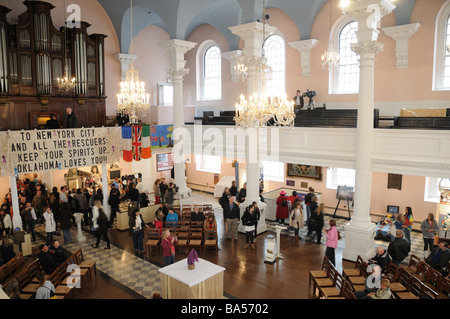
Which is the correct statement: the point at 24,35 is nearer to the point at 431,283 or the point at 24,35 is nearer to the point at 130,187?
the point at 130,187

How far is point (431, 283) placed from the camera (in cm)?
784

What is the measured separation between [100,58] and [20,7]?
11.7 ft

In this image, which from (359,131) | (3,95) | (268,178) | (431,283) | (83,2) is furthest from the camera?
(268,178)

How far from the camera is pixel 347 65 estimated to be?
15.1m

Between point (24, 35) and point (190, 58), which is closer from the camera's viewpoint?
point (24, 35)

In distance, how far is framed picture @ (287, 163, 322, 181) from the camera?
15.8 meters

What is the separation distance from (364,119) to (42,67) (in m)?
12.0

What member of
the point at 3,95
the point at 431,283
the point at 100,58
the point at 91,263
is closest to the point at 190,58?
the point at 100,58

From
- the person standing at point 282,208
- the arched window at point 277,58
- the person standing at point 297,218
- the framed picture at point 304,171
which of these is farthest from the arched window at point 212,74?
the person standing at point 297,218

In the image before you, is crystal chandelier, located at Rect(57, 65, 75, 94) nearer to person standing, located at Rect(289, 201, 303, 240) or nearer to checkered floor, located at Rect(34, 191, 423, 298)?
checkered floor, located at Rect(34, 191, 423, 298)

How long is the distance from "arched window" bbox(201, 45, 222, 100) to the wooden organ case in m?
6.40

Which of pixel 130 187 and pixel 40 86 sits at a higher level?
pixel 40 86

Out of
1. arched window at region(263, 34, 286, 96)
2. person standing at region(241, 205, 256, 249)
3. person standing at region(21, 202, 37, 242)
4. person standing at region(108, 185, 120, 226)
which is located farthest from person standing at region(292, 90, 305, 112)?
person standing at region(21, 202, 37, 242)

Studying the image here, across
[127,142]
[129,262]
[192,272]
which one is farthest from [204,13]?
[192,272]
